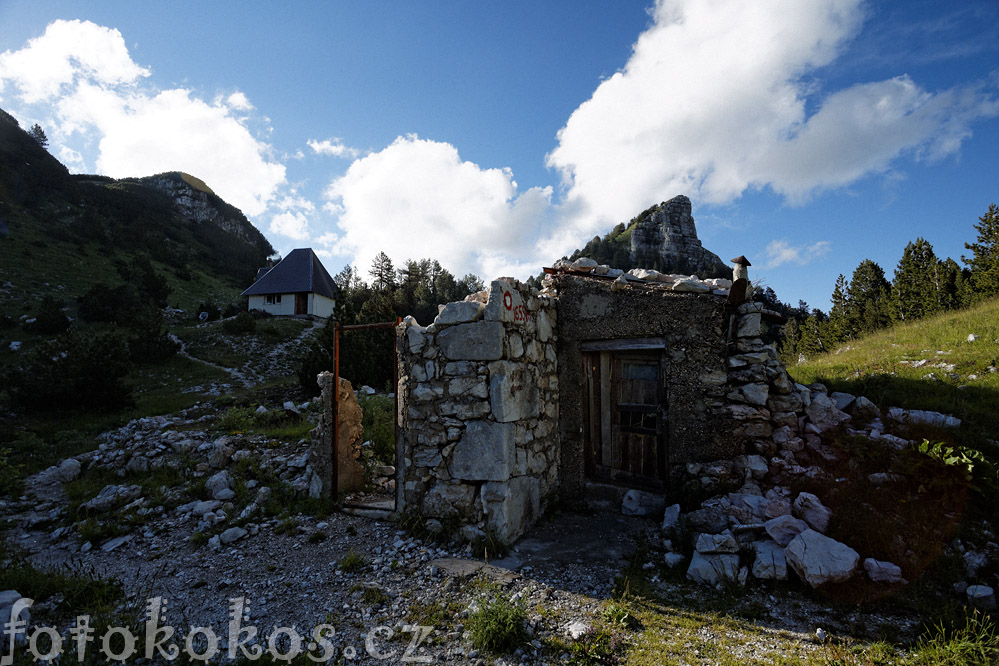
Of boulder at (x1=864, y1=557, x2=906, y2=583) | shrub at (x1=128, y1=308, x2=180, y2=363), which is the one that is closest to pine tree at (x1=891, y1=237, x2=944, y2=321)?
boulder at (x1=864, y1=557, x2=906, y2=583)

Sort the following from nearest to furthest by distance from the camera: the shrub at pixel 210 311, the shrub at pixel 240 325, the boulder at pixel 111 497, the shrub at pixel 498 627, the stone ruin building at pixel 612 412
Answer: the shrub at pixel 498 627, the stone ruin building at pixel 612 412, the boulder at pixel 111 497, the shrub at pixel 240 325, the shrub at pixel 210 311

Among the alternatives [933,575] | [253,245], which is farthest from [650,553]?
[253,245]

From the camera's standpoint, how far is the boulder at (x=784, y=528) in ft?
13.6

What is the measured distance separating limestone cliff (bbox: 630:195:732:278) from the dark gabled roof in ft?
102

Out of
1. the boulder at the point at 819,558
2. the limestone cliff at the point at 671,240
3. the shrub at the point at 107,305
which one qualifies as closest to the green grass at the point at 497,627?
the boulder at the point at 819,558

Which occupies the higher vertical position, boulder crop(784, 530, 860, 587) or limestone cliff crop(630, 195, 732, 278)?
limestone cliff crop(630, 195, 732, 278)

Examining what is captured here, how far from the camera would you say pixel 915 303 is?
1661 cm

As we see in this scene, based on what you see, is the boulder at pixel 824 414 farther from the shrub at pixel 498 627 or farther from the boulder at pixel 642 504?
the shrub at pixel 498 627

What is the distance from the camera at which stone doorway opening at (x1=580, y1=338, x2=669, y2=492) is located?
19.2 ft

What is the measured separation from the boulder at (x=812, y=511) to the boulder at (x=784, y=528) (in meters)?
0.12

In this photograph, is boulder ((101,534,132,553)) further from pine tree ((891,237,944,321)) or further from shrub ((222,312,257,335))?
pine tree ((891,237,944,321))

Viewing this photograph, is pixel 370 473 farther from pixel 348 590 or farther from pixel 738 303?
pixel 738 303

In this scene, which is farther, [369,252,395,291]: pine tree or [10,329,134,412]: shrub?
[369,252,395,291]: pine tree

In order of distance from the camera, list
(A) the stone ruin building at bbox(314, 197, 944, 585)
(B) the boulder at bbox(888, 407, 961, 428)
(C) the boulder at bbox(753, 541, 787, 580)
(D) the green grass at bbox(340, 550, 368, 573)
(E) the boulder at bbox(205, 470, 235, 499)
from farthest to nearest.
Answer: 1. (E) the boulder at bbox(205, 470, 235, 499)
2. (B) the boulder at bbox(888, 407, 961, 428)
3. (A) the stone ruin building at bbox(314, 197, 944, 585)
4. (D) the green grass at bbox(340, 550, 368, 573)
5. (C) the boulder at bbox(753, 541, 787, 580)
